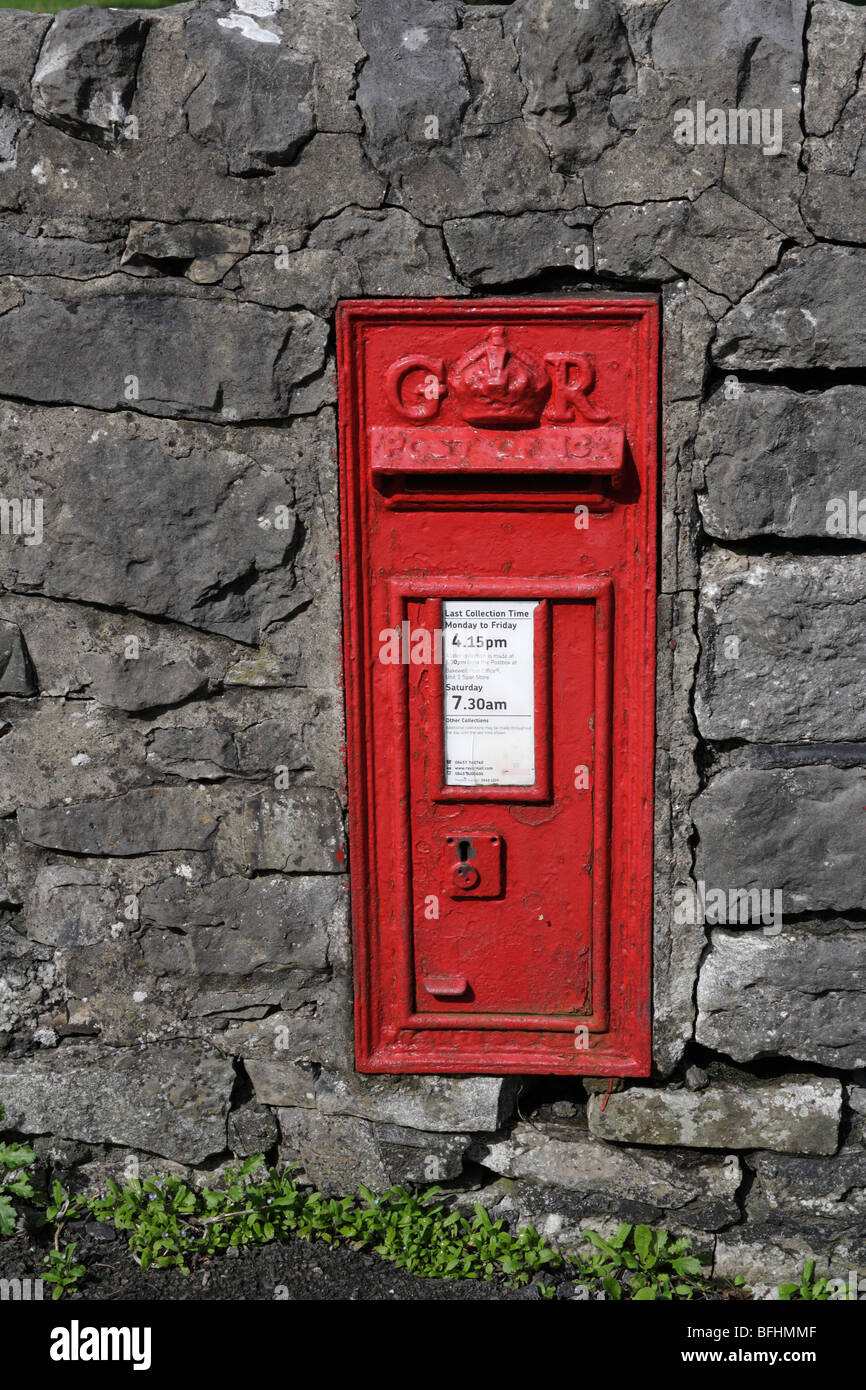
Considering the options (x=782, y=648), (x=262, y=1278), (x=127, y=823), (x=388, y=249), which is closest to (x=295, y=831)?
(x=127, y=823)

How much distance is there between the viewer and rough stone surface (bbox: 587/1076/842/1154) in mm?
2443

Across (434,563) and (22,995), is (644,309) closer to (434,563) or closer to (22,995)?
(434,563)

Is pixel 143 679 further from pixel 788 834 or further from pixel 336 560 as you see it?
pixel 788 834

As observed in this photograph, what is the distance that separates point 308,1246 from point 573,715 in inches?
53.8

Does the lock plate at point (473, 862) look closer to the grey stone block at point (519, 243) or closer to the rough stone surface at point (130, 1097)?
the rough stone surface at point (130, 1097)

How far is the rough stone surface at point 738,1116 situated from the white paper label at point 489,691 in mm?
808

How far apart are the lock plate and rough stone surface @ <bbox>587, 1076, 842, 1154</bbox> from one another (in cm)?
59

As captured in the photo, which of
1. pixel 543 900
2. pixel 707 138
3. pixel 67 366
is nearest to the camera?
pixel 707 138

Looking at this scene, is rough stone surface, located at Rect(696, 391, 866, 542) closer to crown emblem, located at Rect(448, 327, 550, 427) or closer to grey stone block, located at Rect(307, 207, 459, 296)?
crown emblem, located at Rect(448, 327, 550, 427)

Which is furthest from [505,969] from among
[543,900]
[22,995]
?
[22,995]

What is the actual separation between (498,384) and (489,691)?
62cm

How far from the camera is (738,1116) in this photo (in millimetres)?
2455

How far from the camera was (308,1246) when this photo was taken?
8.30ft

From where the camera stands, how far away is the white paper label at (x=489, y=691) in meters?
2.29
